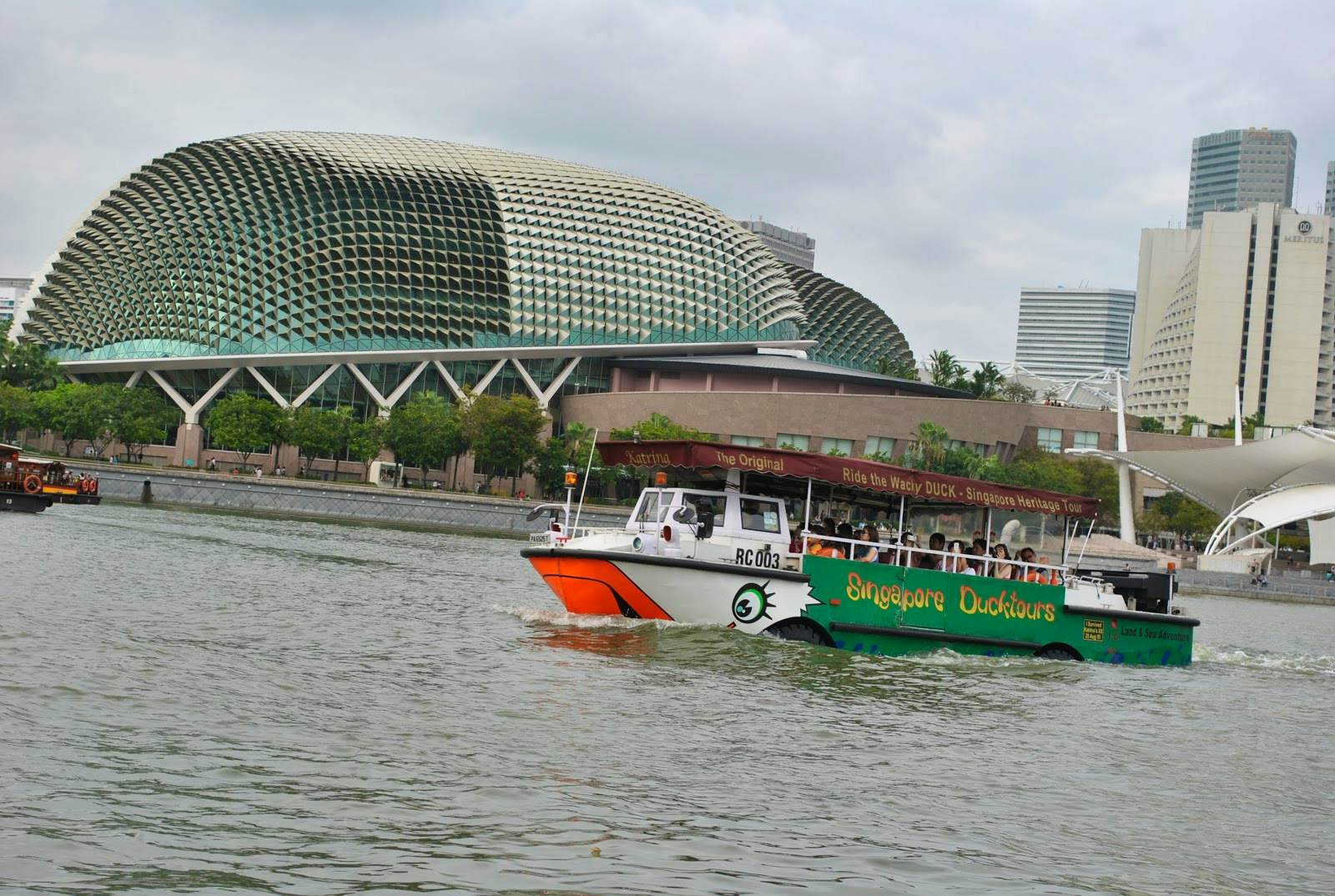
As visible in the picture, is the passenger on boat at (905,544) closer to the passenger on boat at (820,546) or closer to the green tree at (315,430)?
the passenger on boat at (820,546)

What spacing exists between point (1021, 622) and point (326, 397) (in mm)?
96340

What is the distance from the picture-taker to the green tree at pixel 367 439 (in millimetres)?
102688

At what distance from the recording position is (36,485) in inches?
2235

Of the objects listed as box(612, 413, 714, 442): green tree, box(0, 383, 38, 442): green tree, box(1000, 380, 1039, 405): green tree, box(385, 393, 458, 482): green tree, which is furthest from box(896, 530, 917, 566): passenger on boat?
box(1000, 380, 1039, 405): green tree

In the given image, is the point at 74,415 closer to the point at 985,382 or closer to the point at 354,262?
the point at 354,262

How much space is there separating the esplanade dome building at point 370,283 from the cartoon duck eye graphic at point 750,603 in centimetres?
8955

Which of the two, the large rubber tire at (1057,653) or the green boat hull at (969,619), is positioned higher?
the green boat hull at (969,619)

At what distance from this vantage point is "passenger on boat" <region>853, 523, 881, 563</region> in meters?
24.6

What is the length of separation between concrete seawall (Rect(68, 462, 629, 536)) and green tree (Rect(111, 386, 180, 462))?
20.1 metres

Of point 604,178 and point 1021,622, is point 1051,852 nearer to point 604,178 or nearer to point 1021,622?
point 1021,622

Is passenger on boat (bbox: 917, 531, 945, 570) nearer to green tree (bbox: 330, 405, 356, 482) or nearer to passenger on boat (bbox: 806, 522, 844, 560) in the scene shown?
passenger on boat (bbox: 806, 522, 844, 560)

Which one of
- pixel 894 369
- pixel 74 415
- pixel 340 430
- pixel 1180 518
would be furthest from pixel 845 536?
pixel 894 369

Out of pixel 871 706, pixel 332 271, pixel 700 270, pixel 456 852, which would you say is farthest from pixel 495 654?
pixel 700 270

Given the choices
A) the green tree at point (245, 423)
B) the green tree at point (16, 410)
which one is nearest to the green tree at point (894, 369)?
the green tree at point (245, 423)
